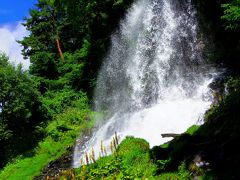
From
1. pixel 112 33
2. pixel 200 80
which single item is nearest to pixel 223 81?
pixel 200 80

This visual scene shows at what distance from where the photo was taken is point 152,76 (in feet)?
88.3

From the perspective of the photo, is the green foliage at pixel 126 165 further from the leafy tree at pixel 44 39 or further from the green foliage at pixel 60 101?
the leafy tree at pixel 44 39

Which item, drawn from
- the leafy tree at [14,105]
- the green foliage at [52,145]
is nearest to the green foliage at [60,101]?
the leafy tree at [14,105]

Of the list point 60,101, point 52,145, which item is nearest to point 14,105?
point 52,145

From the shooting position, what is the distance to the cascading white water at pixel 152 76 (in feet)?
65.0

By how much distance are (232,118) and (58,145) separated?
18155 millimetres

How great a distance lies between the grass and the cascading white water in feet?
4.81

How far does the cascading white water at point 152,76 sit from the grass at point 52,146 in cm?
147

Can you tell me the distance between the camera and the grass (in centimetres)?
2442

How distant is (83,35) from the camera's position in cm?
4350

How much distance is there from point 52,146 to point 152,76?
8462 millimetres

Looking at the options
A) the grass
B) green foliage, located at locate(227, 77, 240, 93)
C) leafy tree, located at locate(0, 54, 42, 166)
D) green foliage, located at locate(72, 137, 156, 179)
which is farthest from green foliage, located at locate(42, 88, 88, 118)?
green foliage, located at locate(72, 137, 156, 179)

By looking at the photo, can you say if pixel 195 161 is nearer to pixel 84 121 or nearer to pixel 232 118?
pixel 232 118

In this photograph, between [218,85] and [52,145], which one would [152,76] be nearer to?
[218,85]
